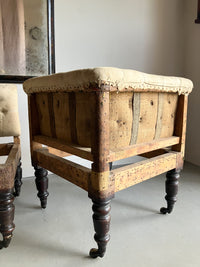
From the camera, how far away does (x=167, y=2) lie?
1895 millimetres

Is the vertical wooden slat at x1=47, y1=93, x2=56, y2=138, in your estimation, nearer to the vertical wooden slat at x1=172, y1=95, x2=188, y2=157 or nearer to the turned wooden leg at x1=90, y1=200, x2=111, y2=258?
the turned wooden leg at x1=90, y1=200, x2=111, y2=258

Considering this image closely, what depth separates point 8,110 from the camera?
1.13m

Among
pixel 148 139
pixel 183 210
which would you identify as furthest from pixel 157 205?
pixel 148 139

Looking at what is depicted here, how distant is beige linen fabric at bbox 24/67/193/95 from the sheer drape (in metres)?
0.73

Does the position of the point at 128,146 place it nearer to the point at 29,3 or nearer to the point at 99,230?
the point at 99,230

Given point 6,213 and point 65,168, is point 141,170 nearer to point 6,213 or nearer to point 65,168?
point 65,168

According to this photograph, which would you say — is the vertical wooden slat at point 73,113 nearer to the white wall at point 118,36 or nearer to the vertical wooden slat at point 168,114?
the vertical wooden slat at point 168,114

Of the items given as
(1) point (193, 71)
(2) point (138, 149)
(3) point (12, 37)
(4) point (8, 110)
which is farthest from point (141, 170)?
(1) point (193, 71)

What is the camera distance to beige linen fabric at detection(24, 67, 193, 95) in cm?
60

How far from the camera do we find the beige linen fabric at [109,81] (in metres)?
0.60

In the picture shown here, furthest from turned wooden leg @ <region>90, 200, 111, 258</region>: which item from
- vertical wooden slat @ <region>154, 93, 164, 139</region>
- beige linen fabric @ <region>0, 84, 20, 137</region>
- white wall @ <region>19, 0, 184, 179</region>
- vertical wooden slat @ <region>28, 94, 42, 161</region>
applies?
white wall @ <region>19, 0, 184, 179</region>

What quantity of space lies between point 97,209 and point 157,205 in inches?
23.9

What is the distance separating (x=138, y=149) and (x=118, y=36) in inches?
50.9

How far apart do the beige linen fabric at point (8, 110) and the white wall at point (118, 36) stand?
44 centimetres
